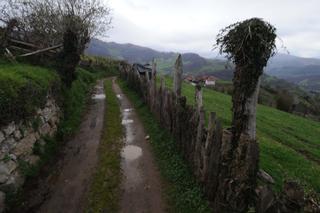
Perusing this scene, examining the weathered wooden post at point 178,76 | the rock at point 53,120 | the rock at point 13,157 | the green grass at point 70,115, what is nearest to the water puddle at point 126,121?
the green grass at point 70,115

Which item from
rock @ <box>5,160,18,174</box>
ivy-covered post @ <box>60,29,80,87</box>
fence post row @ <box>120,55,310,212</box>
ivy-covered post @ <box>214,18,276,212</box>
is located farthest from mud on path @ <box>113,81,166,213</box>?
ivy-covered post @ <box>60,29,80,87</box>

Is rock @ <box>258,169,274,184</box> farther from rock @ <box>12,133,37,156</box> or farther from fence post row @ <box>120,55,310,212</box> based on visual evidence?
rock @ <box>12,133,37,156</box>

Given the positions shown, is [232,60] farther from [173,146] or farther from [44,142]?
[44,142]

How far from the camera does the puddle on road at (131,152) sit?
385 inches

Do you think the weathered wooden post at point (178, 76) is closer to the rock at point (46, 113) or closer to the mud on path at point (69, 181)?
the mud on path at point (69, 181)

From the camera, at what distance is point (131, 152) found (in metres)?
10.2

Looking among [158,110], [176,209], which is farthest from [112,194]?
[158,110]

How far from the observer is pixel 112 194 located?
7312mm

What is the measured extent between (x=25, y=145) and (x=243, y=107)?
20.7 feet

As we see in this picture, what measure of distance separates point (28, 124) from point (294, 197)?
7.58 m

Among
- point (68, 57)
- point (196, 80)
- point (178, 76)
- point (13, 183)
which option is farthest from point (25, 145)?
point (68, 57)

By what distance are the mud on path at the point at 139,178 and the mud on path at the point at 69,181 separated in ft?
3.64

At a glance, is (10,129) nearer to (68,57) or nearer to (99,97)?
(68,57)

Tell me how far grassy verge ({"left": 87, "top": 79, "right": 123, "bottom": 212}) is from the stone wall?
1.99m
